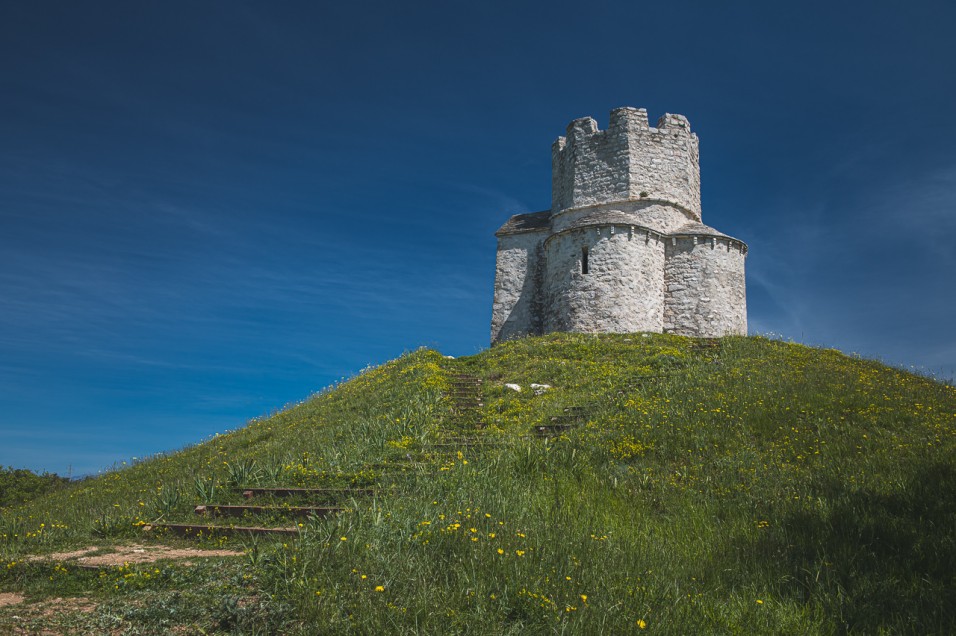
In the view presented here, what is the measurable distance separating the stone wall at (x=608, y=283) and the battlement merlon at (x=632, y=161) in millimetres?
3611

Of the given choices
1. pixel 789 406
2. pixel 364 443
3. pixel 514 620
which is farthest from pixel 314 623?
pixel 789 406

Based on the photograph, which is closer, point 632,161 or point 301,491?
point 301,491

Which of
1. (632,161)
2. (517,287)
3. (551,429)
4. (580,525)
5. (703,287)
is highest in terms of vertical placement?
(632,161)

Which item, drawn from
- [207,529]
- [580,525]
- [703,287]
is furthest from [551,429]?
[703,287]

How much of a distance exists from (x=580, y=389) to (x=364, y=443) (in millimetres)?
7148

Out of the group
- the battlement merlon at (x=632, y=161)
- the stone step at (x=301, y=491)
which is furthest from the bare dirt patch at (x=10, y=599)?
the battlement merlon at (x=632, y=161)

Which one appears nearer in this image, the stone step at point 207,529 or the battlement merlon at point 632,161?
the stone step at point 207,529

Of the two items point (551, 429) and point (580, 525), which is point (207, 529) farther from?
point (551, 429)

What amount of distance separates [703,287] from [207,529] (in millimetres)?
25467

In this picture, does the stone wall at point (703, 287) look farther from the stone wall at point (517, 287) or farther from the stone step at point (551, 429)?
the stone step at point (551, 429)

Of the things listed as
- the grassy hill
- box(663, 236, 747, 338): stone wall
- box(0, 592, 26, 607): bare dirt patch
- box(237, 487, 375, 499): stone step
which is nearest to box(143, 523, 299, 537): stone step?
the grassy hill

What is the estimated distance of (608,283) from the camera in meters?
27.1

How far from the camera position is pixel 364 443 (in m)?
12.9

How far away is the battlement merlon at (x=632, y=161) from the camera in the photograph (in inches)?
1193
